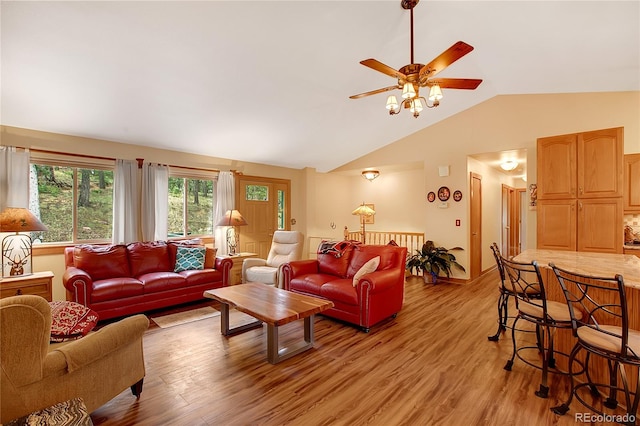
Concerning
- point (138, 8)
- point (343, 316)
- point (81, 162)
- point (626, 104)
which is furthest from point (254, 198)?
point (626, 104)

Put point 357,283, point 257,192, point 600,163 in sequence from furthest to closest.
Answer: point 257,192, point 600,163, point 357,283

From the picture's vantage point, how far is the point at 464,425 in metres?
1.91

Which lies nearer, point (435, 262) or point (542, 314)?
point (542, 314)

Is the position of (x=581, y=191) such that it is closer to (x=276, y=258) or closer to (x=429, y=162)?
(x=429, y=162)

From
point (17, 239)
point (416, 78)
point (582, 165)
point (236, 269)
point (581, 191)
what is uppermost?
point (416, 78)

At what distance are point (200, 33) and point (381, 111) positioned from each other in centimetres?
339

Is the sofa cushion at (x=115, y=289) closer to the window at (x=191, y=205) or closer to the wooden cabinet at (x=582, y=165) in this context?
the window at (x=191, y=205)

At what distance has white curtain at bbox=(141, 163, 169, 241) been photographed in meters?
4.87

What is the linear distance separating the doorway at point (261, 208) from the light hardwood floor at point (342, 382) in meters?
2.97

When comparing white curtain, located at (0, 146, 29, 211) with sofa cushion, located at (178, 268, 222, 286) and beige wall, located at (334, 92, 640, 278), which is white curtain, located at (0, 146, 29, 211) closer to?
sofa cushion, located at (178, 268, 222, 286)

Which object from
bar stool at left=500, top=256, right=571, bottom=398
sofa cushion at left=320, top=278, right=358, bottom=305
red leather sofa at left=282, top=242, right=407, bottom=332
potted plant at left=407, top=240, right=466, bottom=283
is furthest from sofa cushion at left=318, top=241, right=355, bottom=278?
potted plant at left=407, top=240, right=466, bottom=283

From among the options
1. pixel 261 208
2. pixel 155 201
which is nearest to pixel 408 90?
pixel 155 201

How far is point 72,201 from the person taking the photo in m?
4.41

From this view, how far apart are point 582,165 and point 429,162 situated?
2700 mm
